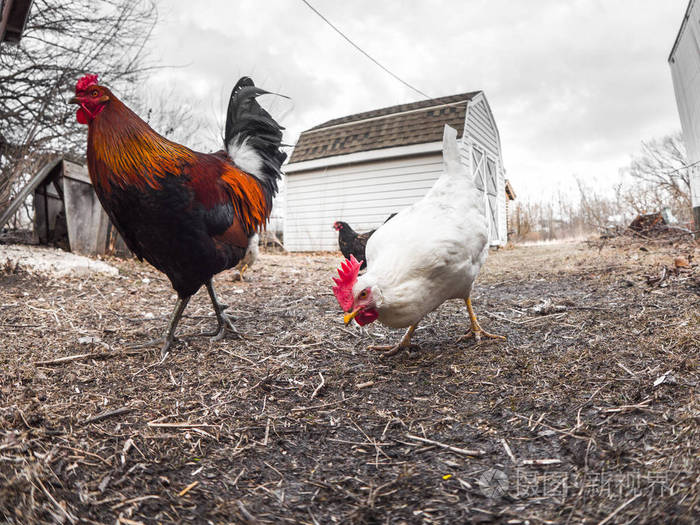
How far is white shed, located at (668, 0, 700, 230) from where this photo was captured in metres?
5.49

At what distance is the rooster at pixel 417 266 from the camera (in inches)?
82.0

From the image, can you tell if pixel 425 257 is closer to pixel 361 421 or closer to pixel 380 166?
pixel 361 421

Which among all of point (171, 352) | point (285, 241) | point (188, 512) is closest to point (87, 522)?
point (188, 512)

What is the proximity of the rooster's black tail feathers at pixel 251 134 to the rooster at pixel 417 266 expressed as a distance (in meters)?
1.47

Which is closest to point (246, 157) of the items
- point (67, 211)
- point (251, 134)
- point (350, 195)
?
point (251, 134)

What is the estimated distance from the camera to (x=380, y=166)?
11.5 meters

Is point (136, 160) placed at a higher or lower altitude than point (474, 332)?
higher

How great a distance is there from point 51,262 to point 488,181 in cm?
1171

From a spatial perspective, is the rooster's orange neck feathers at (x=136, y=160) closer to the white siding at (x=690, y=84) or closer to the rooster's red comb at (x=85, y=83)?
the rooster's red comb at (x=85, y=83)

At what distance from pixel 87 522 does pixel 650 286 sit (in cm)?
413
